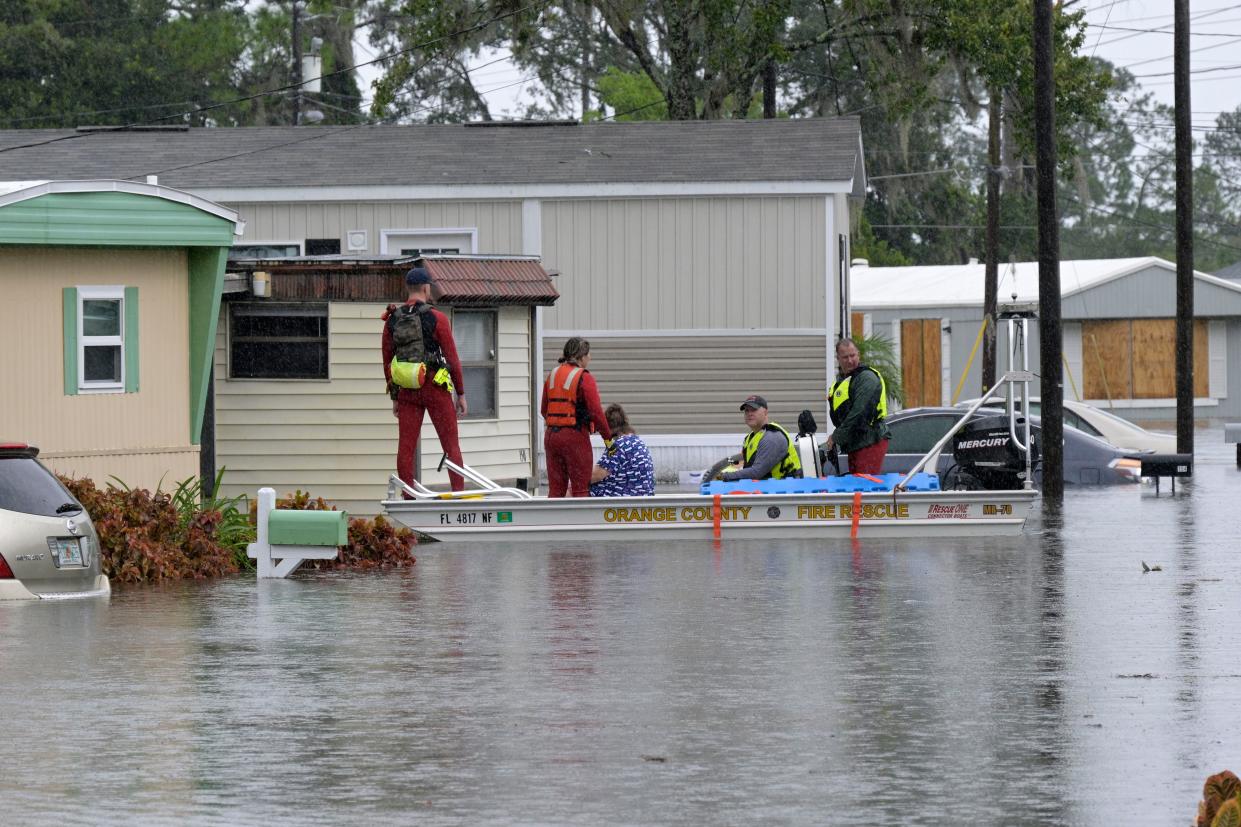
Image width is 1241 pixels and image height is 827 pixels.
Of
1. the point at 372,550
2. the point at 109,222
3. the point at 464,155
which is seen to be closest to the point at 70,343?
the point at 109,222

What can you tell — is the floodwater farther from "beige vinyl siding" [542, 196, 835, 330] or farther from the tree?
the tree

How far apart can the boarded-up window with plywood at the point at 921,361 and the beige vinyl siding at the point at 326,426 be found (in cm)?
3016

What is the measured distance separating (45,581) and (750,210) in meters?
16.5

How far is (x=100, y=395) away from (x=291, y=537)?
12.3 feet

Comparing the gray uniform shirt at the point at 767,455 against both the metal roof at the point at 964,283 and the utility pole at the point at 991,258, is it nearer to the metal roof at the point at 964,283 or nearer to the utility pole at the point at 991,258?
the utility pole at the point at 991,258

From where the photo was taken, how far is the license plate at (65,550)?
1395 centimetres

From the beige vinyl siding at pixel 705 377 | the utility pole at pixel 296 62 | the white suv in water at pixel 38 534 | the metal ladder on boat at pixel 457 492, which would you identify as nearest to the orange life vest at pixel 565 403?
the metal ladder on boat at pixel 457 492

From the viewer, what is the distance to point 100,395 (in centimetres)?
1856

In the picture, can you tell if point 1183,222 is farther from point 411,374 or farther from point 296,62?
point 296,62

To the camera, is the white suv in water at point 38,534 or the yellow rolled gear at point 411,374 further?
the yellow rolled gear at point 411,374

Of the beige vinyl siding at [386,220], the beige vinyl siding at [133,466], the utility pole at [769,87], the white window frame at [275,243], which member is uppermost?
the utility pole at [769,87]

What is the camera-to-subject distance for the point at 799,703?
32.7ft

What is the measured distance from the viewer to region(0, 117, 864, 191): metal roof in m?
29.3

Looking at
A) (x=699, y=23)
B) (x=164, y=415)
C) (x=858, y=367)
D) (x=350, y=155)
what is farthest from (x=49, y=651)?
(x=699, y=23)
